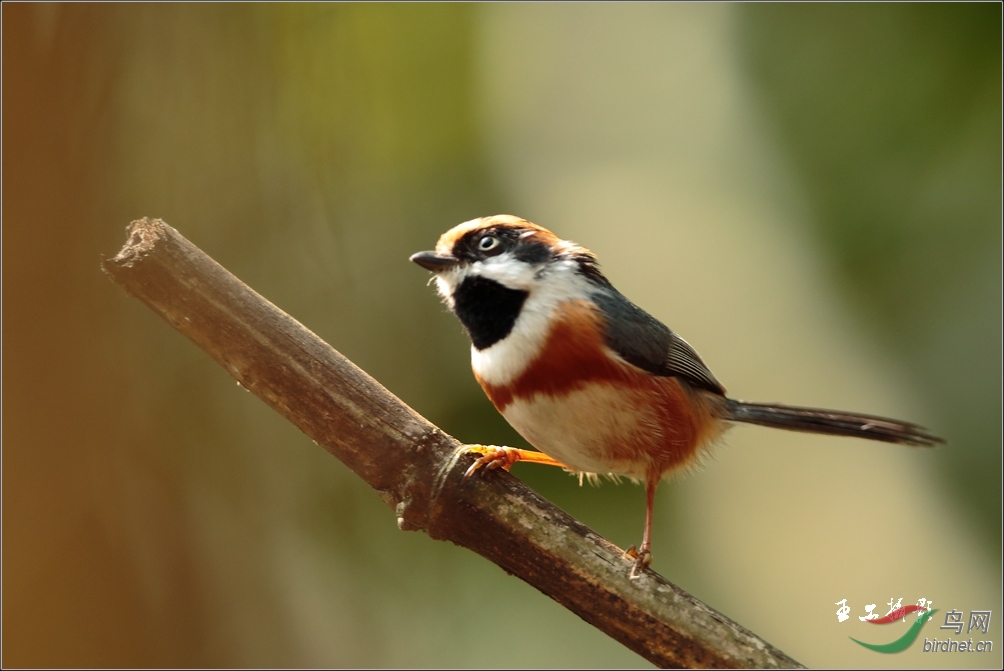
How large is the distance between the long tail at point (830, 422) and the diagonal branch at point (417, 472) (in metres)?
1.05

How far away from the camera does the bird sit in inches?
100

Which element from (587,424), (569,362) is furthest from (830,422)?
(569,362)

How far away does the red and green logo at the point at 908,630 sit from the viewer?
275 cm

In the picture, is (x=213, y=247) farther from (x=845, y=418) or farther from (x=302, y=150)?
(x=845, y=418)

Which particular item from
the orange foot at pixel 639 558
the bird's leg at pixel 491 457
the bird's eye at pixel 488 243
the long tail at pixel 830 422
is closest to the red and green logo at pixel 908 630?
the long tail at pixel 830 422

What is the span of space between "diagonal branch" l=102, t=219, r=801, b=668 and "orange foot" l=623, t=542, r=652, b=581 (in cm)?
3

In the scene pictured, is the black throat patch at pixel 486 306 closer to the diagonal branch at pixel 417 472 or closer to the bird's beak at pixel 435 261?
the bird's beak at pixel 435 261

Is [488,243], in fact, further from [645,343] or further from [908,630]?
[908,630]

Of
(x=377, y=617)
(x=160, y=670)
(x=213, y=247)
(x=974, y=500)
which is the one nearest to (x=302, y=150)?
(x=213, y=247)

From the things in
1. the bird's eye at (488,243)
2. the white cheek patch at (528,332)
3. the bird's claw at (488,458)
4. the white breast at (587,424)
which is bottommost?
the bird's claw at (488,458)

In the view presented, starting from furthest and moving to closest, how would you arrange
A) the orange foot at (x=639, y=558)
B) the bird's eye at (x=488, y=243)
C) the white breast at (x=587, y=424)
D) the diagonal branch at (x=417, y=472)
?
1. the bird's eye at (x=488, y=243)
2. the white breast at (x=587, y=424)
3. the orange foot at (x=639, y=558)
4. the diagonal branch at (x=417, y=472)

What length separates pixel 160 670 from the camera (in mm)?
2055

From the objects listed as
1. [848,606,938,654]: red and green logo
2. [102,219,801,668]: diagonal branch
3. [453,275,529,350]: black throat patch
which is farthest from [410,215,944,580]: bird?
[848,606,938,654]: red and green logo

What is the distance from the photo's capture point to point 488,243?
2688 millimetres
